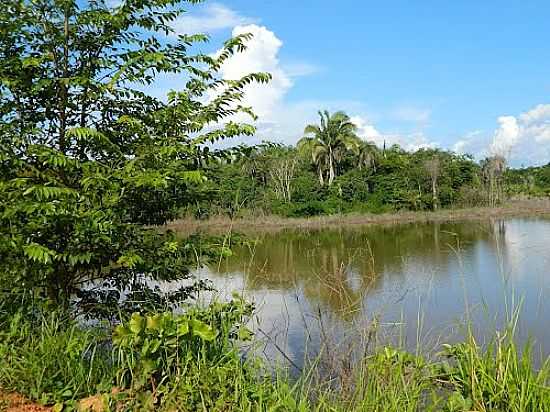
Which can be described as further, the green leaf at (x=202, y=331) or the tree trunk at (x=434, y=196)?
the tree trunk at (x=434, y=196)

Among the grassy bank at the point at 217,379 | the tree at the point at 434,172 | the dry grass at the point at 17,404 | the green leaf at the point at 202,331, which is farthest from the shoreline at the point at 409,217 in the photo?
the green leaf at the point at 202,331

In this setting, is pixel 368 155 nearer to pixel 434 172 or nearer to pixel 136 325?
pixel 434 172

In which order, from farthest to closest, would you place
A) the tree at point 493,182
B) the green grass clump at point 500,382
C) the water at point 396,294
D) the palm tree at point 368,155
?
1. the palm tree at point 368,155
2. the tree at point 493,182
3. the water at point 396,294
4. the green grass clump at point 500,382

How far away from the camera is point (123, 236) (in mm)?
4438

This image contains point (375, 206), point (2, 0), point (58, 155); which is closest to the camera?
point (58, 155)

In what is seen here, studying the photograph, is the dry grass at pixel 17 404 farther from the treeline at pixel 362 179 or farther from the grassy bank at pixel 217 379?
the treeline at pixel 362 179

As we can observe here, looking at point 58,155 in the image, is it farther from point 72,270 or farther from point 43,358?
point 43,358

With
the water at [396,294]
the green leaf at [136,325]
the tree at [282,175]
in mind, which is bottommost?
the water at [396,294]

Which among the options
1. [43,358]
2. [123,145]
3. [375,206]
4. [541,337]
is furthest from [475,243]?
[375,206]

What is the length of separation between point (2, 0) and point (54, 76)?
0.70m

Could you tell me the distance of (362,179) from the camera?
42688mm

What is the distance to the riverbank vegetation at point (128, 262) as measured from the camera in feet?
8.91

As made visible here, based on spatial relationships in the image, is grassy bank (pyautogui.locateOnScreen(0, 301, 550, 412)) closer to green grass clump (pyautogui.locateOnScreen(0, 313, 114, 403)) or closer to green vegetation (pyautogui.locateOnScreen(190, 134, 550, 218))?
green grass clump (pyautogui.locateOnScreen(0, 313, 114, 403))

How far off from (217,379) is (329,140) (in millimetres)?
40152
